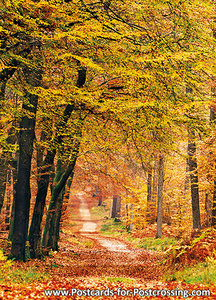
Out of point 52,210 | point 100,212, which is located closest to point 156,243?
point 52,210

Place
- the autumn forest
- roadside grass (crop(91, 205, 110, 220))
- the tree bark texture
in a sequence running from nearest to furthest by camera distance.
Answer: the autumn forest → the tree bark texture → roadside grass (crop(91, 205, 110, 220))

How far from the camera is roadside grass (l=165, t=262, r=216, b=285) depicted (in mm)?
6270

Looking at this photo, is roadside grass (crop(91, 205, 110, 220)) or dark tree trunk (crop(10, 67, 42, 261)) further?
roadside grass (crop(91, 205, 110, 220))

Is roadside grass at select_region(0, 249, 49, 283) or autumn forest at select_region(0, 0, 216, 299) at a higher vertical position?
autumn forest at select_region(0, 0, 216, 299)

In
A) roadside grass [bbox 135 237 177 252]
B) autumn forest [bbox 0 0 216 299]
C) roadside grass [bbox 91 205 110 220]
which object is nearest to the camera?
autumn forest [bbox 0 0 216 299]

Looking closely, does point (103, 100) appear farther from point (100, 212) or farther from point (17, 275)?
point (100, 212)

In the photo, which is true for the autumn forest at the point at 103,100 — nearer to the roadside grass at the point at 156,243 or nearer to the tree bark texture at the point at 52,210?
the tree bark texture at the point at 52,210

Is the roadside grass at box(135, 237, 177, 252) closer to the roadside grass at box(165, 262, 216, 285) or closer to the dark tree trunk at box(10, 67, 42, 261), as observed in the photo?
the roadside grass at box(165, 262, 216, 285)

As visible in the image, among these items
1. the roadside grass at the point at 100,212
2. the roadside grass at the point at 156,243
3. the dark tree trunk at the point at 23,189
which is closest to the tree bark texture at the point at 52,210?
the dark tree trunk at the point at 23,189

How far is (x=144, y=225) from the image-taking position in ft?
75.2

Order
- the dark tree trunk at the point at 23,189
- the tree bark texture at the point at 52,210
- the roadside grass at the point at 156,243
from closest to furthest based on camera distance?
the dark tree trunk at the point at 23,189, the tree bark texture at the point at 52,210, the roadside grass at the point at 156,243

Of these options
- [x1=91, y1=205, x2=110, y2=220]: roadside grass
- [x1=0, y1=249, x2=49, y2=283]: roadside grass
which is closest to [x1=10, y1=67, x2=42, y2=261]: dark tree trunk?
[x1=0, y1=249, x2=49, y2=283]: roadside grass

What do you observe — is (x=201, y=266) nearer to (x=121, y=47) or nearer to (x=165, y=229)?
(x=121, y=47)

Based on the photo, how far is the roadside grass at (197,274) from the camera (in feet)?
20.6
